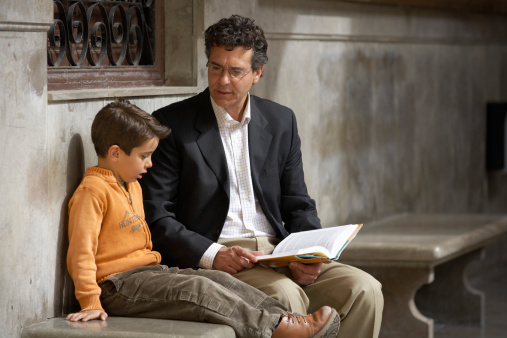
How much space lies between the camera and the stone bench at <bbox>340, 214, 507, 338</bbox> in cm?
571

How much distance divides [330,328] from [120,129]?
3.74 feet

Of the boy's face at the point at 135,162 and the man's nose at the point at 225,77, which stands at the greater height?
the man's nose at the point at 225,77

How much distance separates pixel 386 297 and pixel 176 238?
6.91 feet

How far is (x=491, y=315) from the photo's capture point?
7074 millimetres

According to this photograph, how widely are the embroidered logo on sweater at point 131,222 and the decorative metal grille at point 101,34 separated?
0.75m

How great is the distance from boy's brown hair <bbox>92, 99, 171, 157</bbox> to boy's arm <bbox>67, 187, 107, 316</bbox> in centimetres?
22

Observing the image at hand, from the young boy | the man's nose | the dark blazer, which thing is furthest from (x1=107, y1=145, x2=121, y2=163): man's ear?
the man's nose

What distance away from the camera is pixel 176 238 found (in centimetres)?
406

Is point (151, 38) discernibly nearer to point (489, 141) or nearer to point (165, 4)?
point (165, 4)

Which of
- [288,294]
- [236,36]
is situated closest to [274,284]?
[288,294]

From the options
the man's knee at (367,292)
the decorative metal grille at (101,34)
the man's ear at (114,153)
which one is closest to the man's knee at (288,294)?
the man's knee at (367,292)

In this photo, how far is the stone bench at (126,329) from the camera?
3.43 meters

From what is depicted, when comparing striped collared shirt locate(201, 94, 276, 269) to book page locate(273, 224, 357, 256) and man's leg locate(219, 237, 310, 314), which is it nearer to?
man's leg locate(219, 237, 310, 314)

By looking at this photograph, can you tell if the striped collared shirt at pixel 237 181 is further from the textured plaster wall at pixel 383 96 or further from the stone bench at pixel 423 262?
the stone bench at pixel 423 262
